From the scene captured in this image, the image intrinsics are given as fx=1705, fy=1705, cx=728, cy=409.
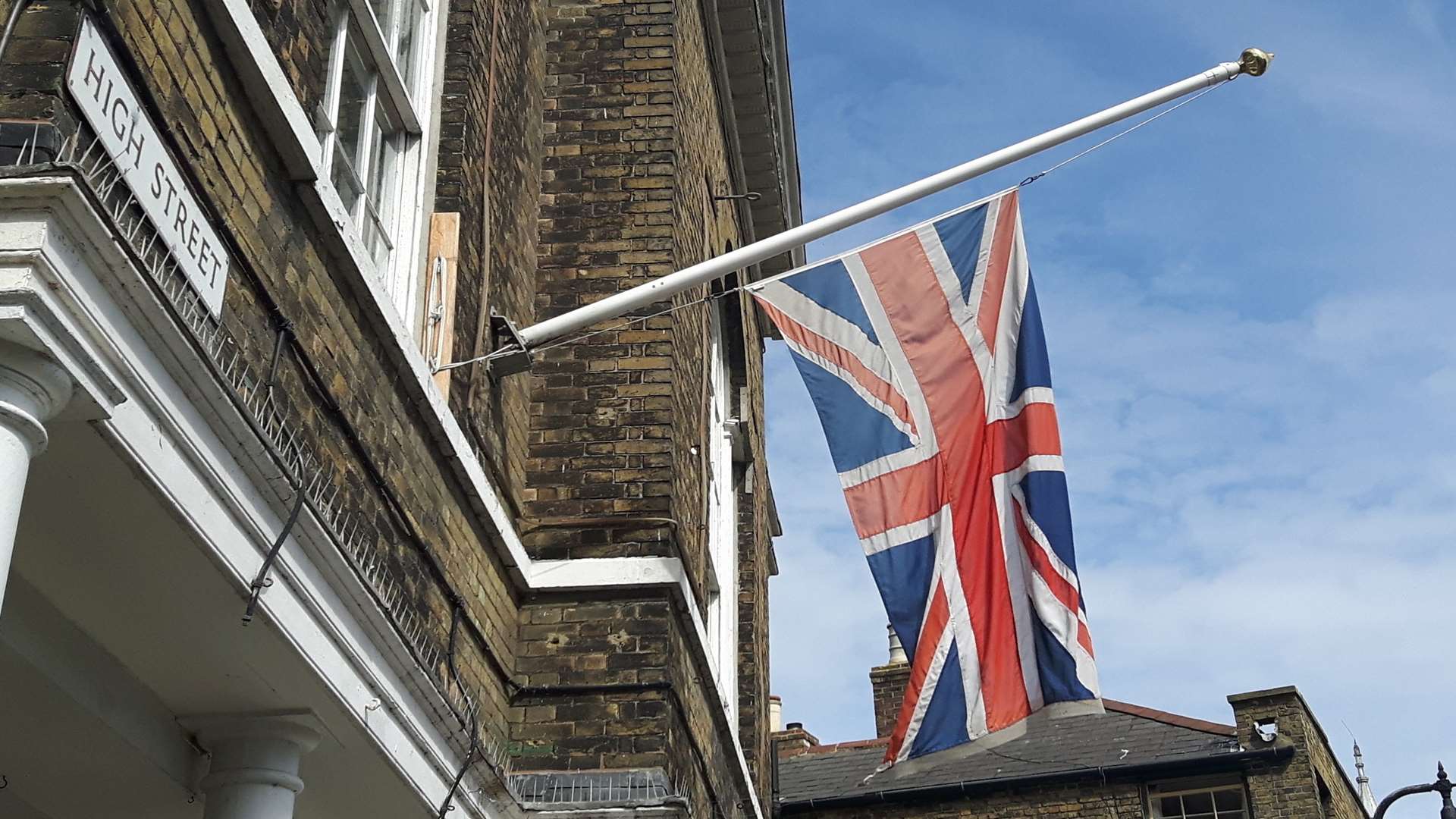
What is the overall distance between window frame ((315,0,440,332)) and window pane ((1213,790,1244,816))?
20.6m

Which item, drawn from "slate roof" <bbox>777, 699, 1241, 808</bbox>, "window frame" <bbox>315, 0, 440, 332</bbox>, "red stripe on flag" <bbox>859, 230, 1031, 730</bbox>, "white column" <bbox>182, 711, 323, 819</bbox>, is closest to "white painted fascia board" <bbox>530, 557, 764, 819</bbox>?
"red stripe on flag" <bbox>859, 230, 1031, 730</bbox>

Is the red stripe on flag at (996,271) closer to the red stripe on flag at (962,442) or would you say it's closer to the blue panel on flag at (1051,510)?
the red stripe on flag at (962,442)

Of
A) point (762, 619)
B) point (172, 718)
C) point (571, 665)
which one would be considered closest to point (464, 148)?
point (571, 665)

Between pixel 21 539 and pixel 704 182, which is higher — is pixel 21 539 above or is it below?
below

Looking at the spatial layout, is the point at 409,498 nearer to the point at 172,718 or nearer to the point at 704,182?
the point at 172,718

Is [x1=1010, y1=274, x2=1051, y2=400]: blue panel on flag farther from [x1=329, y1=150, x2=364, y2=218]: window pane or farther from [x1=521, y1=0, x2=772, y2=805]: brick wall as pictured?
[x1=329, y1=150, x2=364, y2=218]: window pane

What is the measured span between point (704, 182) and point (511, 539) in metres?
4.33

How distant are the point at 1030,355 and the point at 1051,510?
82 centimetres

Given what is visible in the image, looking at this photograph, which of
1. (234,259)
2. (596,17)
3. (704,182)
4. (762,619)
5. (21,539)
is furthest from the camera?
(762,619)

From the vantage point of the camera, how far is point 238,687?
5.62 meters

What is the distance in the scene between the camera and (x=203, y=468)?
464cm

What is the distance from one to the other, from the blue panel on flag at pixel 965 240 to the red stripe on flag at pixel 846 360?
0.63m

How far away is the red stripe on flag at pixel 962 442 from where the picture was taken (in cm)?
801

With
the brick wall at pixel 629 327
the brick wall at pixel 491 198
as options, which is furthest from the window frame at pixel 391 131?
the brick wall at pixel 629 327
